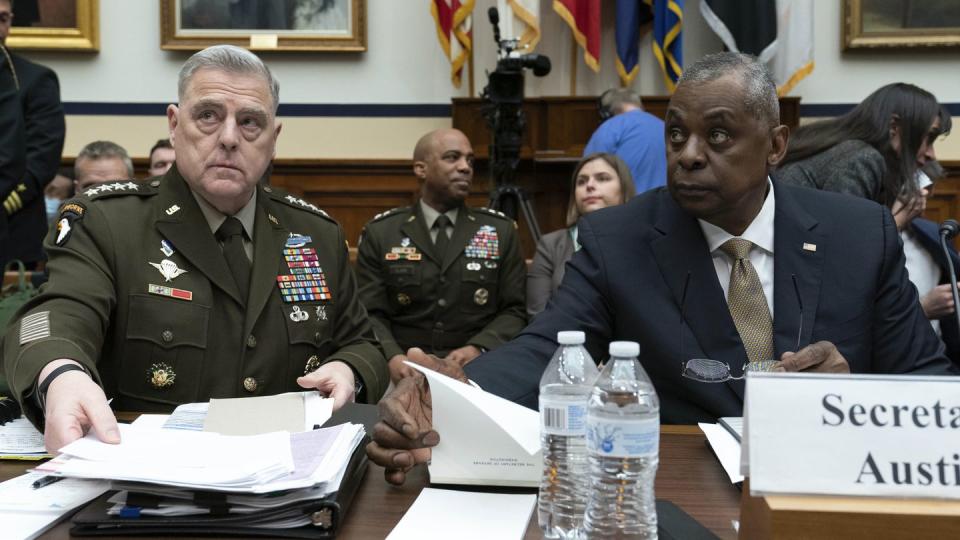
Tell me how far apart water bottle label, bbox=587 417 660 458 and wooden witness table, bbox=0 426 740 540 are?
7.8 inches

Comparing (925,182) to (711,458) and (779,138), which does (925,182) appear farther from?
(711,458)

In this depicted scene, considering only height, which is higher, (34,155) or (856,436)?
(34,155)

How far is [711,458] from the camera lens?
1.46m

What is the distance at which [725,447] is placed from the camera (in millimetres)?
1479

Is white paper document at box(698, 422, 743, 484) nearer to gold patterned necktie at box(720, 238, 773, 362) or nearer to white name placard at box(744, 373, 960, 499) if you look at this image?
gold patterned necktie at box(720, 238, 773, 362)

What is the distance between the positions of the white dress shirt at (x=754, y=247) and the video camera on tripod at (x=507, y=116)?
10.2 feet

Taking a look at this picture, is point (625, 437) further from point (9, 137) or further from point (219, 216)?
point (9, 137)

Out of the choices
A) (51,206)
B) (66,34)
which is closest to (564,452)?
(51,206)

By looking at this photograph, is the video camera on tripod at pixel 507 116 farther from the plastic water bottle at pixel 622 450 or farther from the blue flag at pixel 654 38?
the plastic water bottle at pixel 622 450

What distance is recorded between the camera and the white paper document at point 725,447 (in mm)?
1356

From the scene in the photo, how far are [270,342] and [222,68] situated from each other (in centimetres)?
58

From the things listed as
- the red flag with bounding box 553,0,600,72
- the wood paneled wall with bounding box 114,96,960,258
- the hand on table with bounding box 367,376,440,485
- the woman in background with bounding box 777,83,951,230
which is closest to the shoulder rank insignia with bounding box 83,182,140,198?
the hand on table with bounding box 367,376,440,485

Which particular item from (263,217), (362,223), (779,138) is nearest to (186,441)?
(263,217)

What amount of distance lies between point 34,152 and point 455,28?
109 inches
